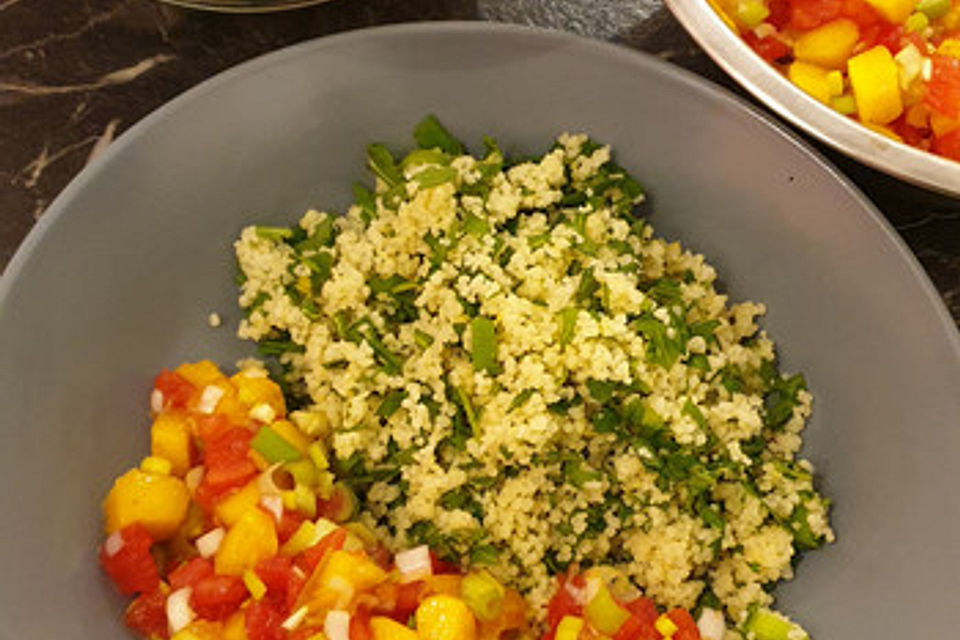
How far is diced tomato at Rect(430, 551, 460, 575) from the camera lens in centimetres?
138

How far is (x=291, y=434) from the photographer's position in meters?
1.40

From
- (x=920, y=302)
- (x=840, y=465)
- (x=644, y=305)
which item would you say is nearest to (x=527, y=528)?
(x=644, y=305)

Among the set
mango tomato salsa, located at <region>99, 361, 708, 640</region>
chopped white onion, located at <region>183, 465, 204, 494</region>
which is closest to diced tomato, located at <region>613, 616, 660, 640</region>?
mango tomato salsa, located at <region>99, 361, 708, 640</region>

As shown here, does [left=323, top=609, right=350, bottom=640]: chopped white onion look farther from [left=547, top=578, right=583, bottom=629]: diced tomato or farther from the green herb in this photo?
the green herb

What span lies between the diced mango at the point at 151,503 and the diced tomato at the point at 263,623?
156mm

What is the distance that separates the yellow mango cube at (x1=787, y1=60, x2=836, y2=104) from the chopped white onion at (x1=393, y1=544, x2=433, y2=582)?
0.73 metres

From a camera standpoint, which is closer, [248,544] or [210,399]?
[248,544]

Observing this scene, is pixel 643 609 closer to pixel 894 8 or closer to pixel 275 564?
pixel 275 564

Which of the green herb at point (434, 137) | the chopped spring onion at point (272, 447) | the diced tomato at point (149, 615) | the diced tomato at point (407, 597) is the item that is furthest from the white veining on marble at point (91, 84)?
the diced tomato at point (407, 597)

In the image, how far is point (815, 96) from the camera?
1439mm

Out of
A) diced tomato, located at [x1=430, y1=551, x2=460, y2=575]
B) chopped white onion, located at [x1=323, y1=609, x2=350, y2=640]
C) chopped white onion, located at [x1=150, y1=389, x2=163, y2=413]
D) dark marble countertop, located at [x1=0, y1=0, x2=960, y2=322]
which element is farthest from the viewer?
dark marble countertop, located at [x1=0, y1=0, x2=960, y2=322]

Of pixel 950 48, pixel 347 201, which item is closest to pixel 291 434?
pixel 347 201

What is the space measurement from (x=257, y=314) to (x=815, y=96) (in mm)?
765

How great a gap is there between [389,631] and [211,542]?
0.24 meters
